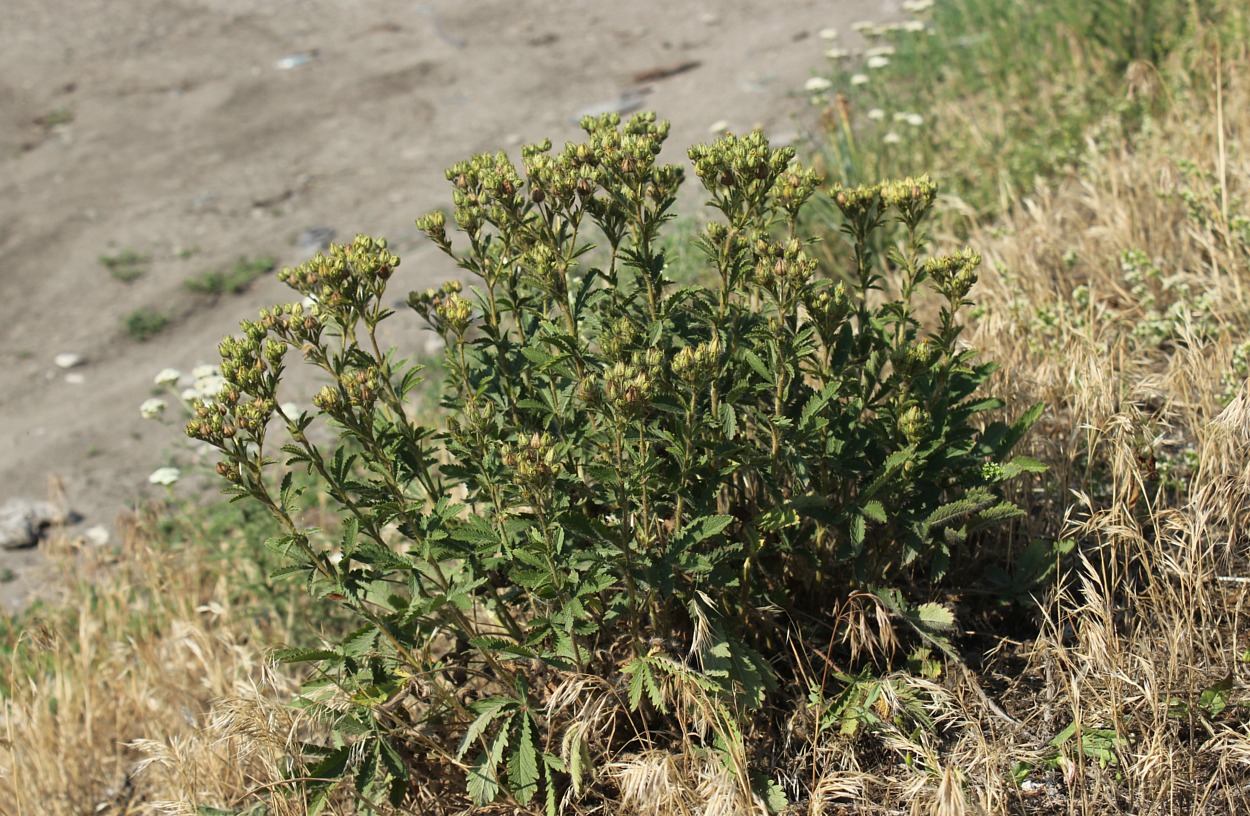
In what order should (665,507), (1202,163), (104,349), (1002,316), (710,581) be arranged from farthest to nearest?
1. (104,349)
2. (1202,163)
3. (1002,316)
4. (665,507)
5. (710,581)

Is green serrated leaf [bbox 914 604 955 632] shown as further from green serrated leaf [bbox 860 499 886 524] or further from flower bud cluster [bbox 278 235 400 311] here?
flower bud cluster [bbox 278 235 400 311]

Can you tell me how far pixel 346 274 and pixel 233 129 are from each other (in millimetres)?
7696

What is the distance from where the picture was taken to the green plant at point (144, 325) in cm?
699

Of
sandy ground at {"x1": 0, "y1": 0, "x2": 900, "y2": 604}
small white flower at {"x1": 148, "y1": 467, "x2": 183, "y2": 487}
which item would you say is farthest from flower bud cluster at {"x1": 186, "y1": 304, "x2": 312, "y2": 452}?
sandy ground at {"x1": 0, "y1": 0, "x2": 900, "y2": 604}

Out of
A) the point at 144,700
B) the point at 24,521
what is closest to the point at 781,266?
the point at 144,700

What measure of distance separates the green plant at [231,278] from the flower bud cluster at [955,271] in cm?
577

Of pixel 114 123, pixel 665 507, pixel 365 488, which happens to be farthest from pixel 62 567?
pixel 114 123

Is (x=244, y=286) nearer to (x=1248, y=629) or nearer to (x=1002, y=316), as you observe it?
(x=1002, y=316)

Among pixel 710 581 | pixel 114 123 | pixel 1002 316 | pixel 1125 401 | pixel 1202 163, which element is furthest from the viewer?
pixel 114 123

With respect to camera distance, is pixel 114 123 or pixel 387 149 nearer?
pixel 387 149

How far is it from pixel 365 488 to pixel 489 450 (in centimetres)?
34

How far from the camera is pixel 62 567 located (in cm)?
483

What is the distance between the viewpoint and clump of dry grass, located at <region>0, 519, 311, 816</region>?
300 centimetres

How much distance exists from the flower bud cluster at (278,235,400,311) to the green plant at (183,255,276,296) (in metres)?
4.89
